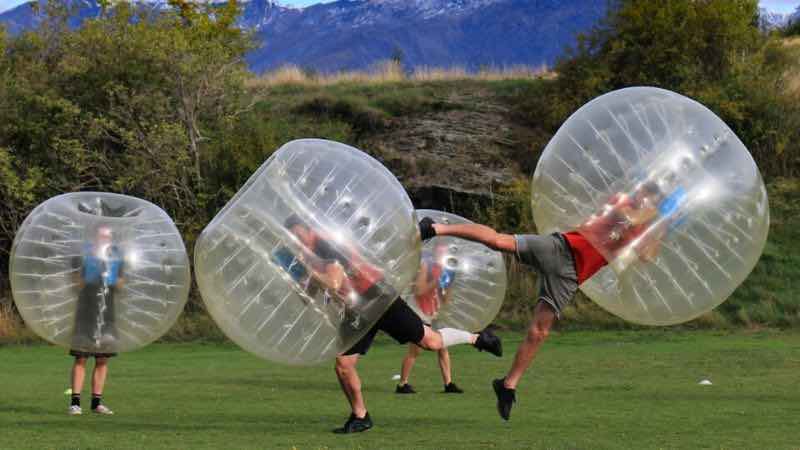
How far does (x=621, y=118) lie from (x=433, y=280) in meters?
4.61

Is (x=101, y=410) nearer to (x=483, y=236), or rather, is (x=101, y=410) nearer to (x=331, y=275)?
(x=331, y=275)

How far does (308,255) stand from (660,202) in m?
2.63

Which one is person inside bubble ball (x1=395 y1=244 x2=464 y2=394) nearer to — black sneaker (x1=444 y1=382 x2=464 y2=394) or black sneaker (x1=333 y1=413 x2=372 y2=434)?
black sneaker (x1=444 y1=382 x2=464 y2=394)

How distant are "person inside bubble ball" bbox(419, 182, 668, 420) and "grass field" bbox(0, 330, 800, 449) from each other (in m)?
0.89

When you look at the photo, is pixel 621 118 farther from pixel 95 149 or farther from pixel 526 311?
pixel 95 149

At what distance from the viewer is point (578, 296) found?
25.5 m

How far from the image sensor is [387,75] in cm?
4200

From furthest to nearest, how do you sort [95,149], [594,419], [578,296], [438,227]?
[95,149]
[578,296]
[594,419]
[438,227]

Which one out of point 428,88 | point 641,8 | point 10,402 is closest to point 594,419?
point 10,402

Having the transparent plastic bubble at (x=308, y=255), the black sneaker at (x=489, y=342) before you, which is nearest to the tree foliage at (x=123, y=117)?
the black sneaker at (x=489, y=342)

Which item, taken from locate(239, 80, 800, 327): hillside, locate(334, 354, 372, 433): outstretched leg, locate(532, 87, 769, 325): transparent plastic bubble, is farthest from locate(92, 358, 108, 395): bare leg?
locate(239, 80, 800, 327): hillside

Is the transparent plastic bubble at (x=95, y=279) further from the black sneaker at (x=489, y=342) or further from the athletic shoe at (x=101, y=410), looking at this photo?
the black sneaker at (x=489, y=342)

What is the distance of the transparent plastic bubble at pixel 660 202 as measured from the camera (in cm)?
903

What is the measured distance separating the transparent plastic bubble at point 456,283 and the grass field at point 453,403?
0.92m
